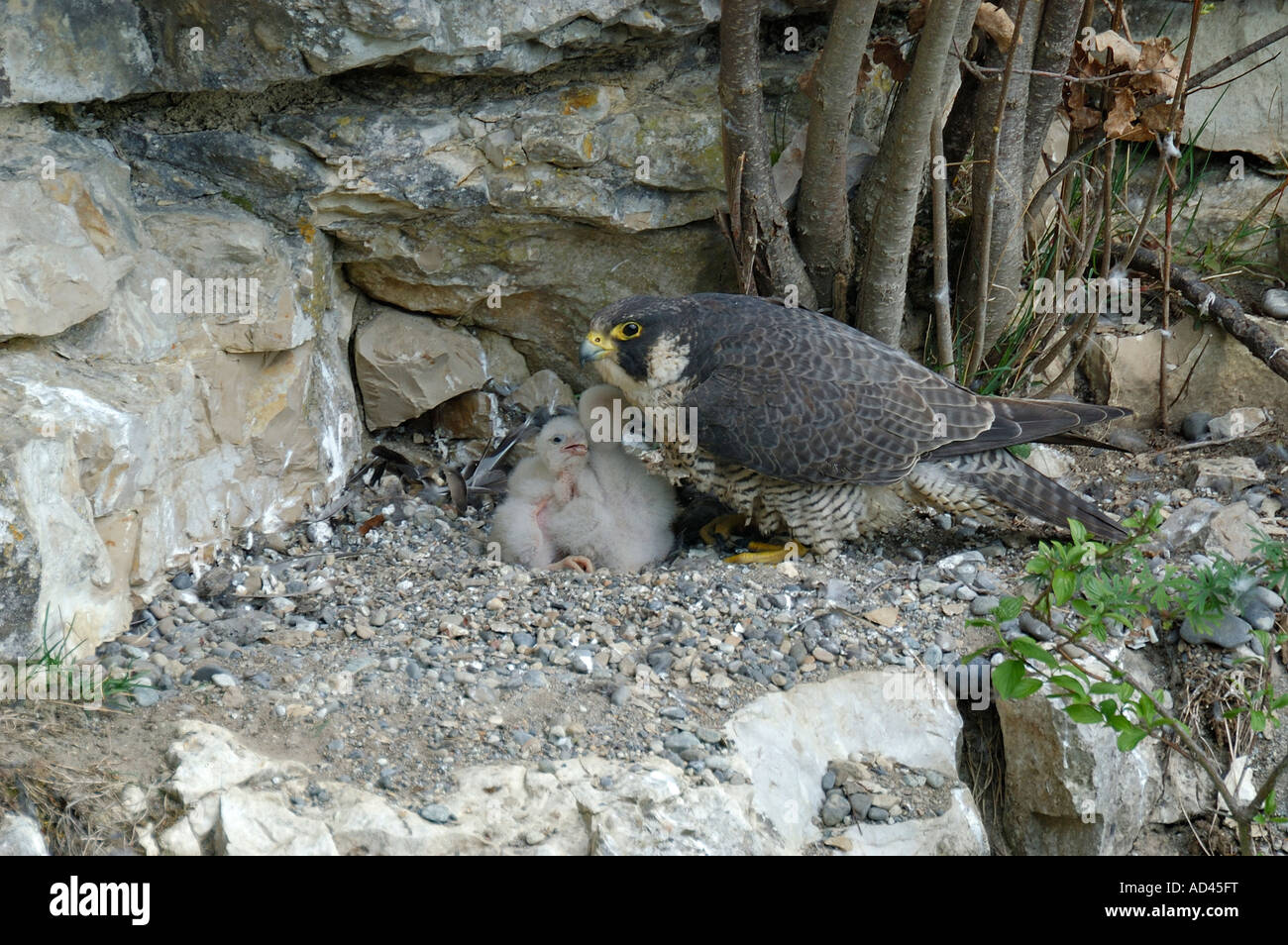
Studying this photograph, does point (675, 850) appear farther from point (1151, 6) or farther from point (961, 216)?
point (1151, 6)

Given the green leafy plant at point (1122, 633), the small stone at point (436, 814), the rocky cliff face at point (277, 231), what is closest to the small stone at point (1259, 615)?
the green leafy plant at point (1122, 633)

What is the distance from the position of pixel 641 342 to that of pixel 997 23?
6.58 ft

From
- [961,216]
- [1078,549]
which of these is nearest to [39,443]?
[1078,549]

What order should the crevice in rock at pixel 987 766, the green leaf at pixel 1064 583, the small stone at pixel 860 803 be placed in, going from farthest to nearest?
the crevice in rock at pixel 987 766, the small stone at pixel 860 803, the green leaf at pixel 1064 583

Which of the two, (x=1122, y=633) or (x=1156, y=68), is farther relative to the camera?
(x=1156, y=68)

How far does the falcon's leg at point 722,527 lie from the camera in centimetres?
553

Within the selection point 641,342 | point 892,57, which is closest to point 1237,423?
point 892,57

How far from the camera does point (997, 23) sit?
16.3ft

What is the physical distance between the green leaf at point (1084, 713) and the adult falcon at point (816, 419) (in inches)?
64.3

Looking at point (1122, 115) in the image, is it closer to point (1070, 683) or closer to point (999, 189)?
point (999, 189)

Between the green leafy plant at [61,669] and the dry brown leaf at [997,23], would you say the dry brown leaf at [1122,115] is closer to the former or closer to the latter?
the dry brown leaf at [997,23]

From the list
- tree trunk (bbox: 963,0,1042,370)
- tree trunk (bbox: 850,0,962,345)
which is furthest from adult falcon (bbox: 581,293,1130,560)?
tree trunk (bbox: 963,0,1042,370)

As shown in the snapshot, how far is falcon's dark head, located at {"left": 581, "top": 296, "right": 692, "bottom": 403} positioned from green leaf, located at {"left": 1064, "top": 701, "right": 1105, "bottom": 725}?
2.18m

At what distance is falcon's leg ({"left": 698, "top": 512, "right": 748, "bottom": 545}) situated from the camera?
553 cm
